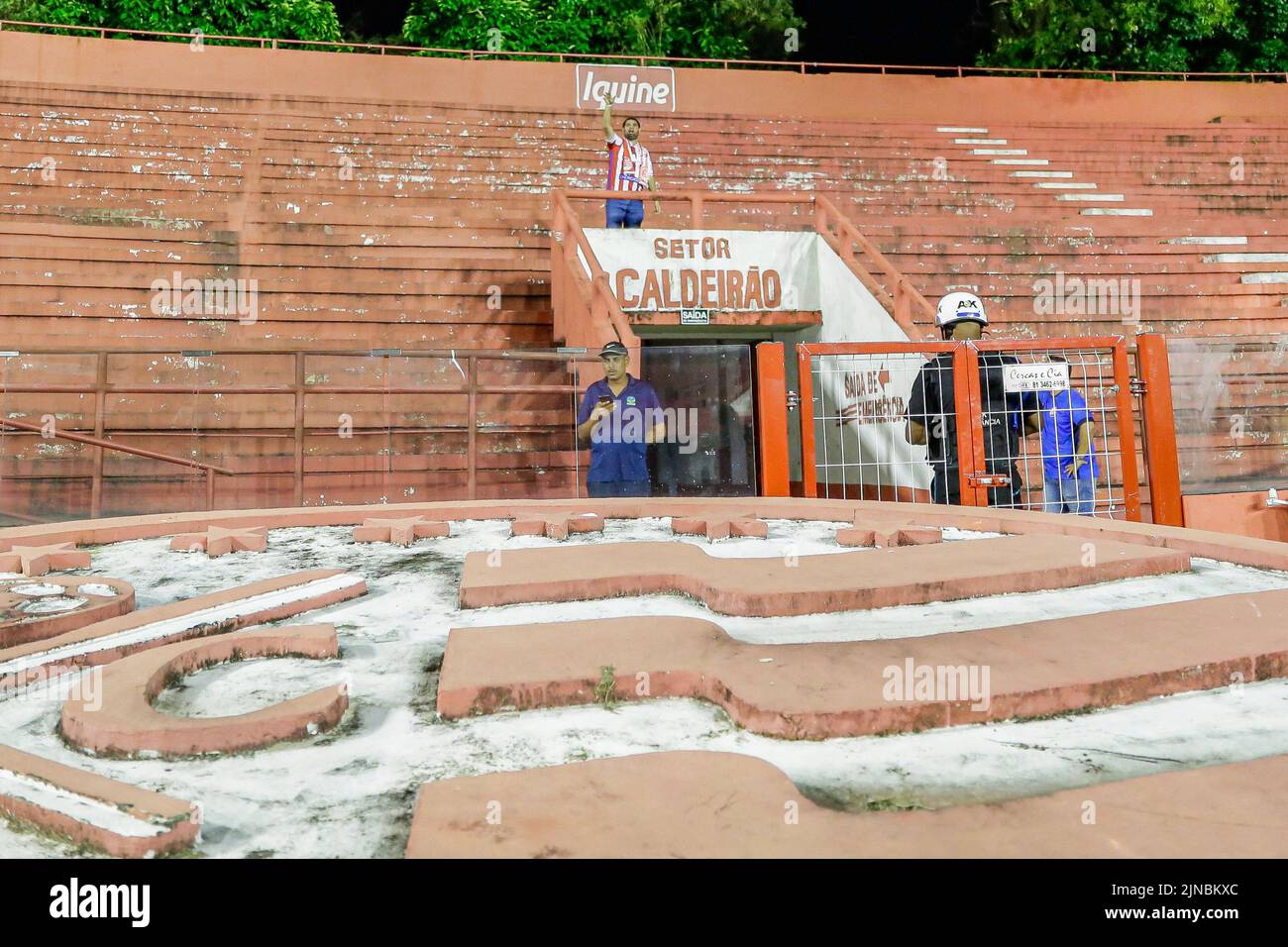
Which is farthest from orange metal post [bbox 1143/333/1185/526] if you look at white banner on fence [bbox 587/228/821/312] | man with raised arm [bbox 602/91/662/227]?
man with raised arm [bbox 602/91/662/227]

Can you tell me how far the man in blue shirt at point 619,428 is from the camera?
593cm

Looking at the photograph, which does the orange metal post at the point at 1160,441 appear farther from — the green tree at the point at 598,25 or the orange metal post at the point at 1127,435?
the green tree at the point at 598,25

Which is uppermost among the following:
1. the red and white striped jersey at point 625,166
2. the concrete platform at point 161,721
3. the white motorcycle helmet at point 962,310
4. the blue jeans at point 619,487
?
the red and white striped jersey at point 625,166

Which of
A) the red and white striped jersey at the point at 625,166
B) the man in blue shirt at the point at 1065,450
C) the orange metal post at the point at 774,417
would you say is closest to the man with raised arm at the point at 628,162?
the red and white striped jersey at the point at 625,166

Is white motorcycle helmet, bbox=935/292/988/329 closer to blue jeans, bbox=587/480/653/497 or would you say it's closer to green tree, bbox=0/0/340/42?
blue jeans, bbox=587/480/653/497

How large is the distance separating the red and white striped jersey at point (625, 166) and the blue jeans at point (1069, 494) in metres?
6.38

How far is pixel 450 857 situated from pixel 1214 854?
913mm

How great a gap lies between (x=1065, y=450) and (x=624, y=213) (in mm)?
5860

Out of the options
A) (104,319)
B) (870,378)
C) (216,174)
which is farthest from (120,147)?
(870,378)

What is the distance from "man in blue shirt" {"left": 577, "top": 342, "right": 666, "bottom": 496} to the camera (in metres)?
5.93

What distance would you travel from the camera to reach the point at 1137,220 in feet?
46.3

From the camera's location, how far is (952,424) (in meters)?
5.65

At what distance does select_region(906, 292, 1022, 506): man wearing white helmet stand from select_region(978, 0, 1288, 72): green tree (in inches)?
706
